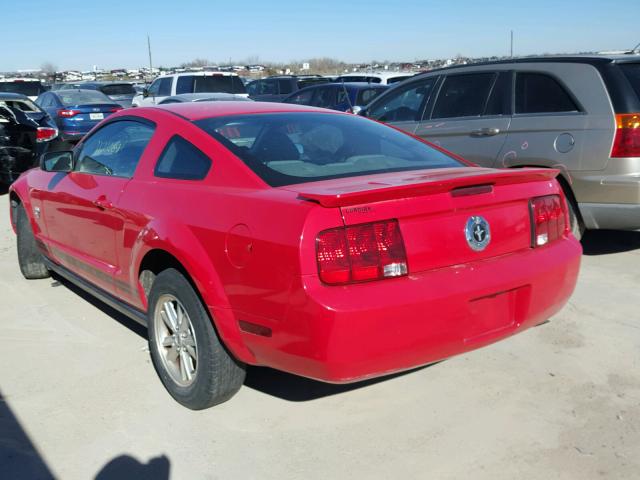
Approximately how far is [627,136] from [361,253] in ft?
12.0

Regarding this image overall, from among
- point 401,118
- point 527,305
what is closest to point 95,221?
point 527,305

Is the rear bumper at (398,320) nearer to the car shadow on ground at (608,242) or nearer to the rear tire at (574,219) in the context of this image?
the rear tire at (574,219)

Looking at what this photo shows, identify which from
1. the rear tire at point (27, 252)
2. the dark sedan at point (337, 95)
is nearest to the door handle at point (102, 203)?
the rear tire at point (27, 252)

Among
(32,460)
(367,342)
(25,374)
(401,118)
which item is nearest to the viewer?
(367,342)

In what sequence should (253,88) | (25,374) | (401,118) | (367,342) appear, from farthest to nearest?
(253,88)
(401,118)
(25,374)
(367,342)

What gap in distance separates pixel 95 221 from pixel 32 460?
62.1 inches

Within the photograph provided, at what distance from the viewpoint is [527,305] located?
3.25 metres

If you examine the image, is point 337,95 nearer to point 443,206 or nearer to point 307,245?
point 443,206

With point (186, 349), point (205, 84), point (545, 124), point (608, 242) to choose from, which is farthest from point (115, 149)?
point (205, 84)

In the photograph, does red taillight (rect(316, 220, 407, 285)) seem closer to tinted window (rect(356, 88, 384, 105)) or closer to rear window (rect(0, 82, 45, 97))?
tinted window (rect(356, 88, 384, 105))

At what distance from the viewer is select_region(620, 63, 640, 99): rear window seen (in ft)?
18.7

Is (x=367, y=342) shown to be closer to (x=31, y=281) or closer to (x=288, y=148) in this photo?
(x=288, y=148)

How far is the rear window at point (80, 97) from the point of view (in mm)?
17984

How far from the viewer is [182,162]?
370cm
